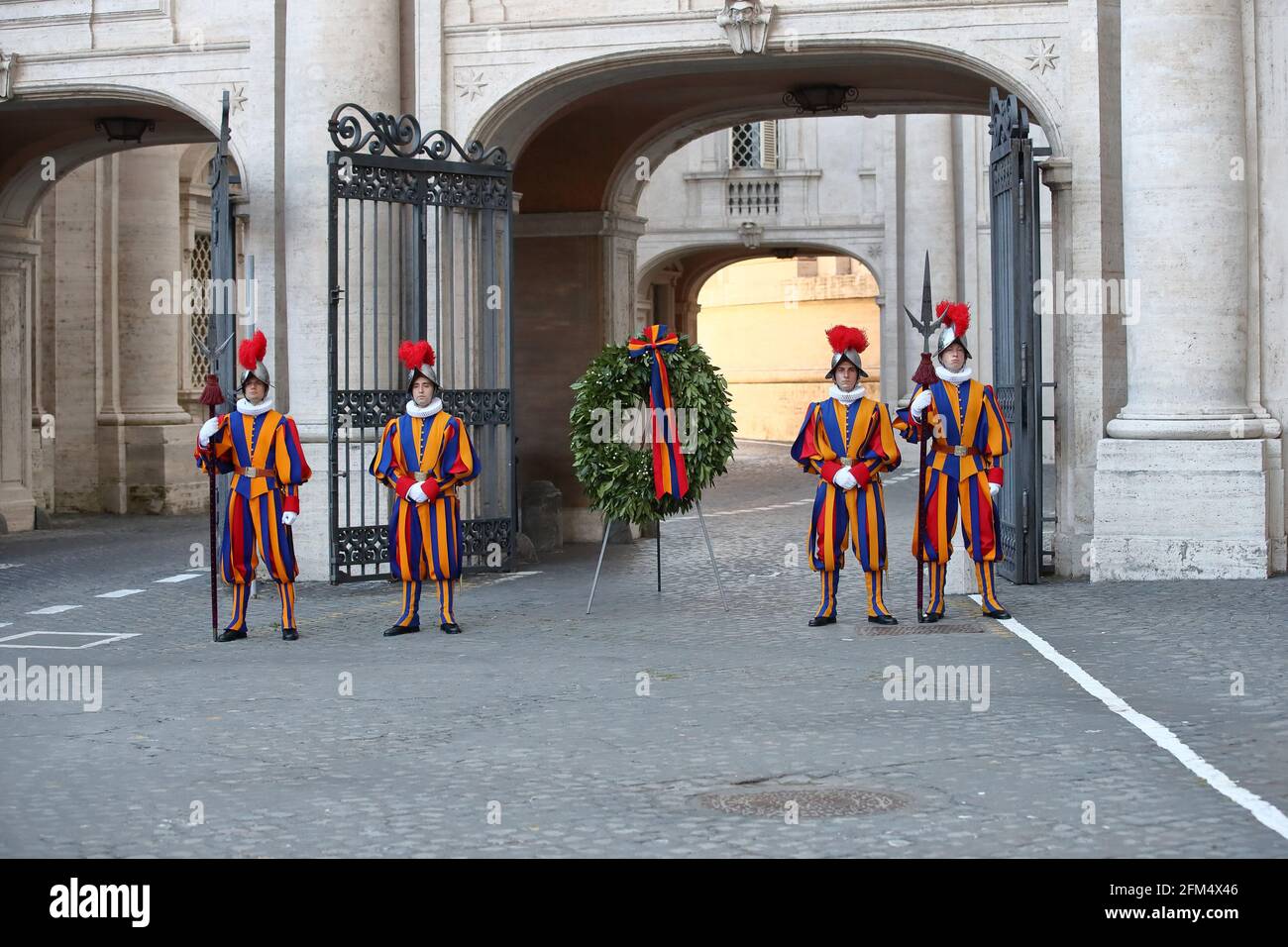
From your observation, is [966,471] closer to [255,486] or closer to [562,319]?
[255,486]

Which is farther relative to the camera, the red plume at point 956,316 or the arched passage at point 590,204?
the arched passage at point 590,204

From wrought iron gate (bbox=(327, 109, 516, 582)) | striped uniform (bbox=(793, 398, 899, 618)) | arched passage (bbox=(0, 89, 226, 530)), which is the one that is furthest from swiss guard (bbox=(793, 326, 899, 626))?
arched passage (bbox=(0, 89, 226, 530))

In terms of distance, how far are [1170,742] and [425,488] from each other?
540cm

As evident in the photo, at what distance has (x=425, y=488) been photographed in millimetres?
11539

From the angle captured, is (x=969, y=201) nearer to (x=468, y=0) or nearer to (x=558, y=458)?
(x=558, y=458)

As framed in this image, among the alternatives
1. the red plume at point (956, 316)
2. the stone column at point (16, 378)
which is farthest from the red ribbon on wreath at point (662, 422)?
the stone column at point (16, 378)

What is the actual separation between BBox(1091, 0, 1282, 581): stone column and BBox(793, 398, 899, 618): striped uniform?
2517 mm

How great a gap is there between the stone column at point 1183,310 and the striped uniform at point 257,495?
568cm

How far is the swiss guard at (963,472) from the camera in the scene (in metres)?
11.7

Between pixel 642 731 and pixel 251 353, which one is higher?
pixel 251 353

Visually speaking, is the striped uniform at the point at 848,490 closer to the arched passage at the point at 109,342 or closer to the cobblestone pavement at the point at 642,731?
the cobblestone pavement at the point at 642,731

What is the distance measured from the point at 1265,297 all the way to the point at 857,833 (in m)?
9.21

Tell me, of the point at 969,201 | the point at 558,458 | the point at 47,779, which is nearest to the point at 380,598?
the point at 558,458

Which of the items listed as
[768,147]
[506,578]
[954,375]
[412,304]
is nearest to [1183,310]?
[954,375]
